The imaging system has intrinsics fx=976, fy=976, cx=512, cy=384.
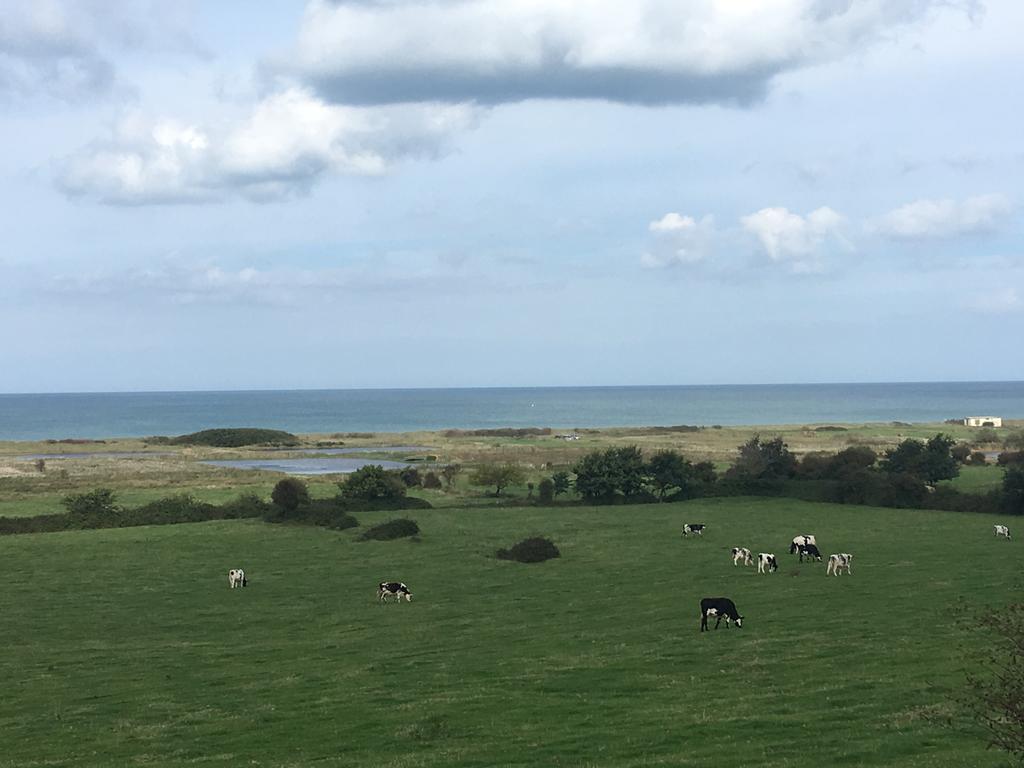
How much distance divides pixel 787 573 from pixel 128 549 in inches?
1510

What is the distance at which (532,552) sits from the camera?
173ft

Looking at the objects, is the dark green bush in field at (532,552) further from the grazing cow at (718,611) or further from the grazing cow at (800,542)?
the grazing cow at (718,611)

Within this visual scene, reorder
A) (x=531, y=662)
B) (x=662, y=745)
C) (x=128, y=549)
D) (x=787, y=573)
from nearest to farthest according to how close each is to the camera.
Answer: (x=662, y=745)
(x=531, y=662)
(x=787, y=573)
(x=128, y=549)

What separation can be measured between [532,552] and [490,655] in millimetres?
22659

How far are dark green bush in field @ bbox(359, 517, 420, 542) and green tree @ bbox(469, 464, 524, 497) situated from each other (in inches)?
1154

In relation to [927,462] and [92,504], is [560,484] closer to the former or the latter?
[927,462]

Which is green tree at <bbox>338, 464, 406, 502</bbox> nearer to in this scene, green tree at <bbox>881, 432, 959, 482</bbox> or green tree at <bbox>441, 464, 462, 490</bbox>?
green tree at <bbox>441, 464, 462, 490</bbox>

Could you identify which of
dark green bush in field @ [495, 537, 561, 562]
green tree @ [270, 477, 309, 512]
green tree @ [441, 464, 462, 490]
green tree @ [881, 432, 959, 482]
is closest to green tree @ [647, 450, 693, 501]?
green tree @ [881, 432, 959, 482]

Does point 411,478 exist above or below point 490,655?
below

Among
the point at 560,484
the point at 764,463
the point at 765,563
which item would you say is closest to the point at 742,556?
the point at 765,563

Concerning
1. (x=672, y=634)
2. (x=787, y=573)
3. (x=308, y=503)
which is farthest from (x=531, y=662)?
(x=308, y=503)

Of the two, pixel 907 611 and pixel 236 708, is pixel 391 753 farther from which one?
pixel 907 611

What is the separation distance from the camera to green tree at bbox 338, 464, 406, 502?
262 ft

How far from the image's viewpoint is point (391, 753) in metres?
20.5
